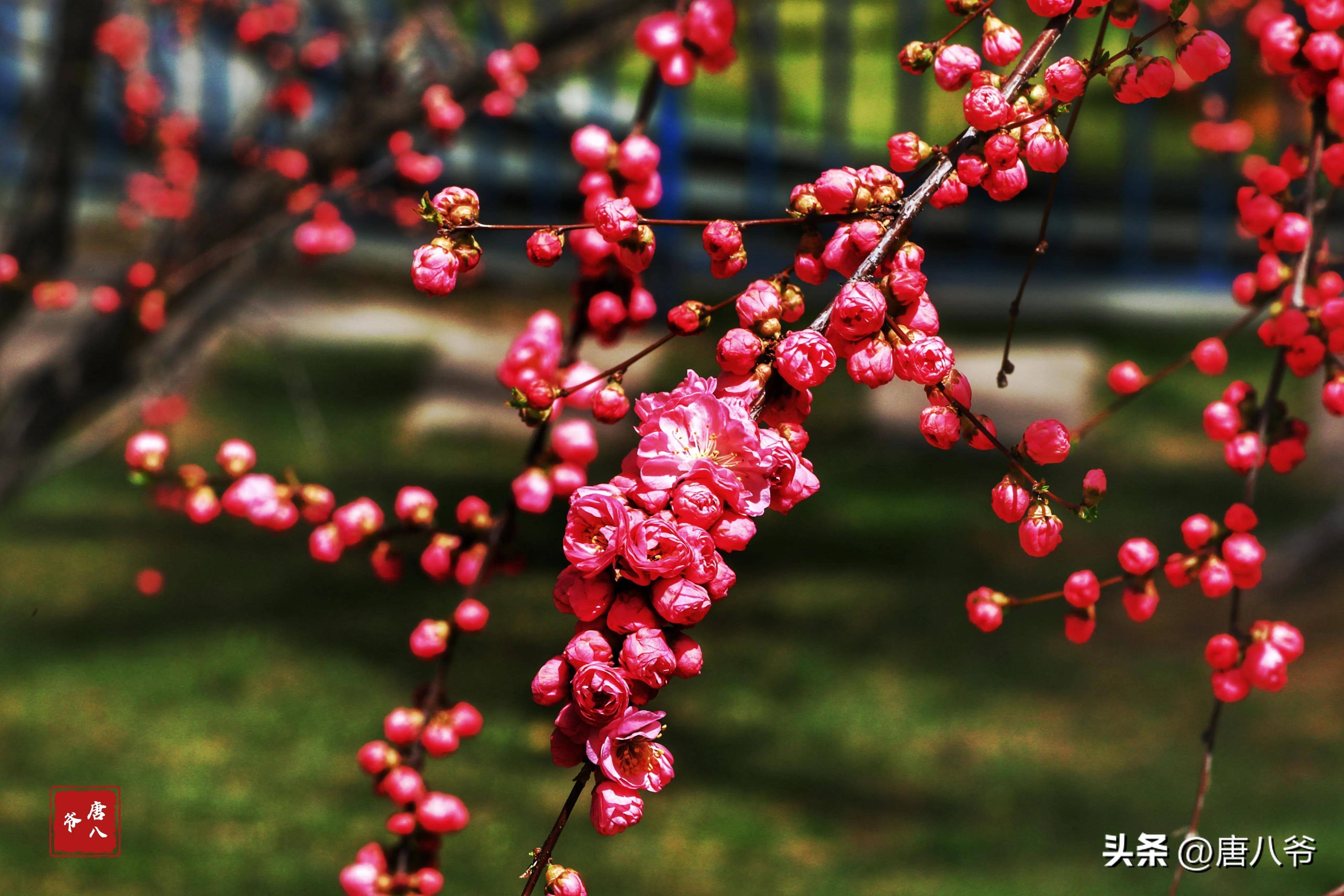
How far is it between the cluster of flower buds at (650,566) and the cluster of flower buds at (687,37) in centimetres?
49

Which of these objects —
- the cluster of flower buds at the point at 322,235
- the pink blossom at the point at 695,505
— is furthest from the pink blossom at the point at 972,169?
the cluster of flower buds at the point at 322,235

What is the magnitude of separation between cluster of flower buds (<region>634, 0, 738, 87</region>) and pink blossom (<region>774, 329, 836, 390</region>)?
1.51ft

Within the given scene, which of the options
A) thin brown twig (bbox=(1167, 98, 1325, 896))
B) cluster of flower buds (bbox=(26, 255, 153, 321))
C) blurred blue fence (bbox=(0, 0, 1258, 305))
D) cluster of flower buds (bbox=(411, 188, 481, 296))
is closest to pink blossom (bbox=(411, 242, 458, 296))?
cluster of flower buds (bbox=(411, 188, 481, 296))

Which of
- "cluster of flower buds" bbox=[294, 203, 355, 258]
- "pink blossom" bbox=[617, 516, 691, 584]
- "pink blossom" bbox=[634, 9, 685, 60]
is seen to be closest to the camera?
"pink blossom" bbox=[617, 516, 691, 584]

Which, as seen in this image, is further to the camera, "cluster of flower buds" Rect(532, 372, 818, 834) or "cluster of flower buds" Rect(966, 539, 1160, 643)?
"cluster of flower buds" Rect(966, 539, 1160, 643)

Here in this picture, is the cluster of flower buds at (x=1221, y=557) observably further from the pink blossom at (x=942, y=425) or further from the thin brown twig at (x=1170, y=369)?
the pink blossom at (x=942, y=425)

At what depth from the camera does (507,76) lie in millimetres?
1670

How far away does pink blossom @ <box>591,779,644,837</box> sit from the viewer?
53cm

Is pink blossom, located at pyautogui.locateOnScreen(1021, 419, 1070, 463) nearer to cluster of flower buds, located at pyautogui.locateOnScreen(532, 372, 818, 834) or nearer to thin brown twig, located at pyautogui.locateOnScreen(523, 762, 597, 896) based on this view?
cluster of flower buds, located at pyautogui.locateOnScreen(532, 372, 818, 834)

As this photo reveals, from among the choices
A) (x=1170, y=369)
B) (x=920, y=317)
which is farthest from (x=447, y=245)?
(x=1170, y=369)

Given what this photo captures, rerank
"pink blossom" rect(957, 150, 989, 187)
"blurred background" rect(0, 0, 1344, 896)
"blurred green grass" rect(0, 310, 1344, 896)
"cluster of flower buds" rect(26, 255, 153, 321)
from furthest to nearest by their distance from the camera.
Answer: "blurred green grass" rect(0, 310, 1344, 896), "blurred background" rect(0, 0, 1344, 896), "cluster of flower buds" rect(26, 255, 153, 321), "pink blossom" rect(957, 150, 989, 187)

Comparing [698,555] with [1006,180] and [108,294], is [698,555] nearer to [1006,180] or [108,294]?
[1006,180]

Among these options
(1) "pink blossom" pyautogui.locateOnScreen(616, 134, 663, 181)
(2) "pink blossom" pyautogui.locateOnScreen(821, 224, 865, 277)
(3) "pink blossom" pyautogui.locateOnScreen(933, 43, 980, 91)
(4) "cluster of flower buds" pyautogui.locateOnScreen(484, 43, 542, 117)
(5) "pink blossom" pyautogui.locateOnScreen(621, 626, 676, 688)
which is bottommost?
(5) "pink blossom" pyautogui.locateOnScreen(621, 626, 676, 688)

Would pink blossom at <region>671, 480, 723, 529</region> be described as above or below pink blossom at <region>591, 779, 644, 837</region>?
above
